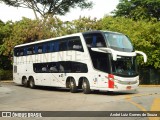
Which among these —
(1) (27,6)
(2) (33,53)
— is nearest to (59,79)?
(2) (33,53)

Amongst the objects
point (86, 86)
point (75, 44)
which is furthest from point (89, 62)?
point (75, 44)

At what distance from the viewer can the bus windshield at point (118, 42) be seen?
20703 mm

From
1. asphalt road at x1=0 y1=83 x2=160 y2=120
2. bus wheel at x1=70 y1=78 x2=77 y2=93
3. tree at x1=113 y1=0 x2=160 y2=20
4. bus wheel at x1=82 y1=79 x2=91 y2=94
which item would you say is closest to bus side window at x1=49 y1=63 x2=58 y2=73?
bus wheel at x1=70 y1=78 x2=77 y2=93

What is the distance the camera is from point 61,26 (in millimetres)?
42656

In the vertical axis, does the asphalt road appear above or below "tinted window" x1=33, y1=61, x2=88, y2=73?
below

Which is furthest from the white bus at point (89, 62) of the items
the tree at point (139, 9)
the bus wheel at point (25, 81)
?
the tree at point (139, 9)

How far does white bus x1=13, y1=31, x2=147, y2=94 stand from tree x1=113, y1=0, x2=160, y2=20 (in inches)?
965

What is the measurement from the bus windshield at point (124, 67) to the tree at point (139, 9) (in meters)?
26.9

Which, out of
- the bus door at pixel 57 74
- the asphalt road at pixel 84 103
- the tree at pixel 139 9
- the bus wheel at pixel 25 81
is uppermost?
the tree at pixel 139 9

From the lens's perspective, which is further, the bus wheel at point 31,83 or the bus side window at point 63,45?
the bus wheel at point 31,83

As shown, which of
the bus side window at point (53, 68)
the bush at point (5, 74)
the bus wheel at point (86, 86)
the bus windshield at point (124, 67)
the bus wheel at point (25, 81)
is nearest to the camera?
the bus windshield at point (124, 67)

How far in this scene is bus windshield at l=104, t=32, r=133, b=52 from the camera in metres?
20.7

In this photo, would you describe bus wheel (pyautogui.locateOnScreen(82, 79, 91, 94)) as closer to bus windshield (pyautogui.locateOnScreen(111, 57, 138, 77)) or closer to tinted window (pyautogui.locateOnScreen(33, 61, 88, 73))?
tinted window (pyautogui.locateOnScreen(33, 61, 88, 73))

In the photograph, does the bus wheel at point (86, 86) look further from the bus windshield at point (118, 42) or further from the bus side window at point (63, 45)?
the bus windshield at point (118, 42)
